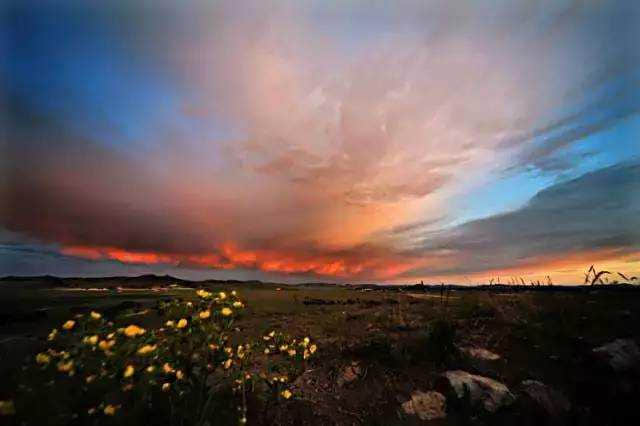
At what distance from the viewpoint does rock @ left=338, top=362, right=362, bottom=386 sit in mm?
5867

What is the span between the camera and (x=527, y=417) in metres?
5.10

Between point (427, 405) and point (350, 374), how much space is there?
4.76 ft

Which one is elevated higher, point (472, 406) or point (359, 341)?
point (359, 341)

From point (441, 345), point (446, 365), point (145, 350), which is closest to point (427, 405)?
point (446, 365)

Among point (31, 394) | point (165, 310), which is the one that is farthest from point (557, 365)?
point (31, 394)

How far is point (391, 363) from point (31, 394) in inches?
220

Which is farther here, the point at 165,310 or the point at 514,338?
the point at 514,338

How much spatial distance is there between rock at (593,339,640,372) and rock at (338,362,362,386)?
4.98m

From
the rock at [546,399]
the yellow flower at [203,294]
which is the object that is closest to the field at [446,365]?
the rock at [546,399]

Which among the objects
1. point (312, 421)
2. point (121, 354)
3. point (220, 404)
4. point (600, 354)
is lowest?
point (312, 421)

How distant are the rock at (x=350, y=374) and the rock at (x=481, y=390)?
1.52m

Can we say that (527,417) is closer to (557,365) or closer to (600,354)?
(557,365)

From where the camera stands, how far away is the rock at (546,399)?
207 inches

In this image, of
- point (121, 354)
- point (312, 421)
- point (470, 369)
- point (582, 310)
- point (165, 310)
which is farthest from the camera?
point (582, 310)
